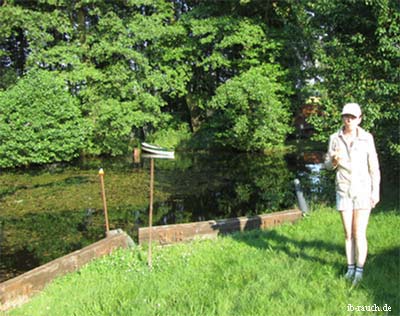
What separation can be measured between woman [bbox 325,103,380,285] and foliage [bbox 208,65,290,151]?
17.2 meters

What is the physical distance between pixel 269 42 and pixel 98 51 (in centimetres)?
961

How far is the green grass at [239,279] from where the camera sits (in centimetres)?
383

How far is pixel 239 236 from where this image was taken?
6.75 meters

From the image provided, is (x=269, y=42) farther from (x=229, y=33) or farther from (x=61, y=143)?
(x=61, y=143)

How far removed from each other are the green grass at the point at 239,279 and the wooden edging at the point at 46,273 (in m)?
0.15

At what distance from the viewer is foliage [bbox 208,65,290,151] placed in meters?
21.4

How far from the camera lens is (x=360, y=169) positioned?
13.6 ft

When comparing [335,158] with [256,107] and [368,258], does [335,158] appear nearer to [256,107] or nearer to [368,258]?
[368,258]

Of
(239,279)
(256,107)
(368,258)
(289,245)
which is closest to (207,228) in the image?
(289,245)

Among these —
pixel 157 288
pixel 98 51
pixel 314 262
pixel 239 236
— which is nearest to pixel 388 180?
pixel 239 236

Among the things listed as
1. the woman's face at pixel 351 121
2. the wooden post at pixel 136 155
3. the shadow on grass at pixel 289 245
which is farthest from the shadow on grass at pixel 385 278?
the wooden post at pixel 136 155

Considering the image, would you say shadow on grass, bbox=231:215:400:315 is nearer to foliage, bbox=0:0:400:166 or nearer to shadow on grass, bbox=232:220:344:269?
shadow on grass, bbox=232:220:344:269

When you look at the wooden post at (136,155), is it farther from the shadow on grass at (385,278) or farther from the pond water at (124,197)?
the shadow on grass at (385,278)

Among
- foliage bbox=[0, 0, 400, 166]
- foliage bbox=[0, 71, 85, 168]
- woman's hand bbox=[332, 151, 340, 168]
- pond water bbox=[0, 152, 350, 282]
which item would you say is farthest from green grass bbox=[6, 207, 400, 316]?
foliage bbox=[0, 71, 85, 168]
